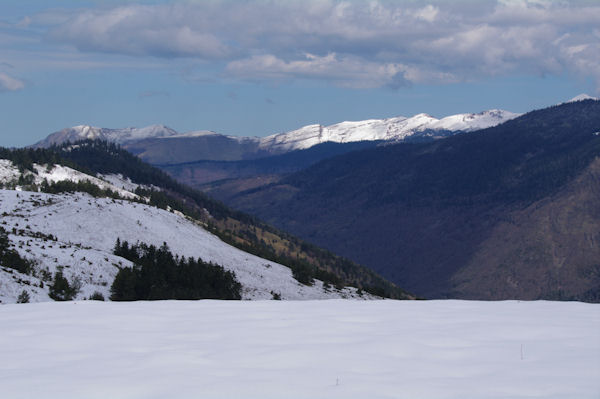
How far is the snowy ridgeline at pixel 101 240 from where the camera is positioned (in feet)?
203

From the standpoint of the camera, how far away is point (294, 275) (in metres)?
109

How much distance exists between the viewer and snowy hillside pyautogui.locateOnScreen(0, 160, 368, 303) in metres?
61.7

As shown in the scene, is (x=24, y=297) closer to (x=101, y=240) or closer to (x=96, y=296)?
(x=96, y=296)
